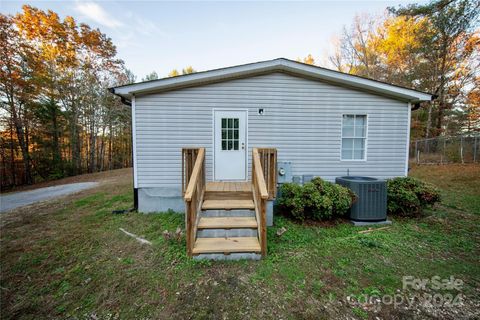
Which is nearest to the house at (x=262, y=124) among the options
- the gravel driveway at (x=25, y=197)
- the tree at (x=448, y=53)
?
the gravel driveway at (x=25, y=197)

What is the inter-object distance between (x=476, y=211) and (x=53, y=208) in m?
11.6

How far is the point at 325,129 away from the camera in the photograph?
5141 millimetres

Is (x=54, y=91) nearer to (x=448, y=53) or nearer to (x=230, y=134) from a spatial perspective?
(x=230, y=134)

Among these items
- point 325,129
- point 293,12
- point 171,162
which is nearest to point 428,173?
point 325,129

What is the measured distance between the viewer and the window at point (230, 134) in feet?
16.3

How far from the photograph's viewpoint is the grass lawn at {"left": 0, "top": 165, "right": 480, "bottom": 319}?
2053 mm

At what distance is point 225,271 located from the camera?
2674mm

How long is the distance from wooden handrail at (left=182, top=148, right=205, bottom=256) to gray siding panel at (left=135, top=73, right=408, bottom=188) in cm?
95

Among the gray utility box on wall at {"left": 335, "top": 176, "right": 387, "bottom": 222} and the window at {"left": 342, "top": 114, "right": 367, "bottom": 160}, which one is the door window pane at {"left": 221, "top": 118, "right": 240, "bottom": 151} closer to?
the window at {"left": 342, "top": 114, "right": 367, "bottom": 160}

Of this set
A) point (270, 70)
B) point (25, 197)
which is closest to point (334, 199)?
point (270, 70)

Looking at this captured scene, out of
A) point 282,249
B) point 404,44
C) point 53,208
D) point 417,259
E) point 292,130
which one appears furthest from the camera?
point 404,44

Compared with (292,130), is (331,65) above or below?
above

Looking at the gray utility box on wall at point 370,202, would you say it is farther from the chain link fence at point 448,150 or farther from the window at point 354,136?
the chain link fence at point 448,150

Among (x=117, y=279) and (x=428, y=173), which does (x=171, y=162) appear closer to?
(x=117, y=279)
